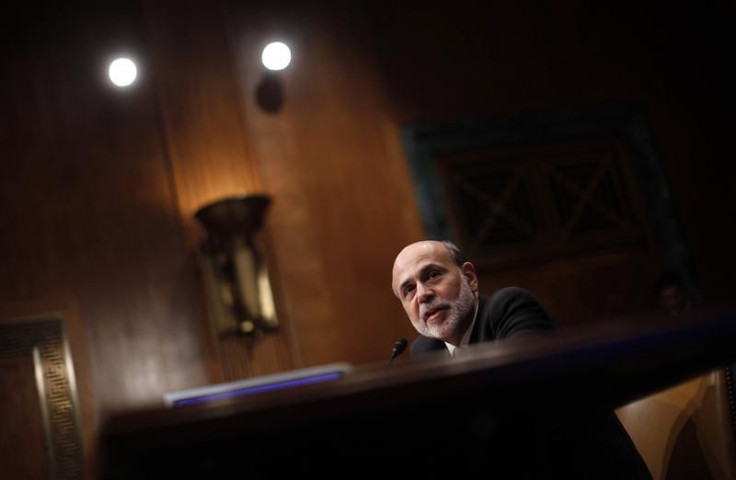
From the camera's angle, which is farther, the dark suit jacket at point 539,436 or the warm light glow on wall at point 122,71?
the warm light glow on wall at point 122,71

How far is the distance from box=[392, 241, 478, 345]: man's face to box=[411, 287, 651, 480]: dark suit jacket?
24 centimetres

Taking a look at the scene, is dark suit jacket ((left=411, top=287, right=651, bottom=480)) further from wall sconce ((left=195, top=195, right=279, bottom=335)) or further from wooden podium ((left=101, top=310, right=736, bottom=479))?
wall sconce ((left=195, top=195, right=279, bottom=335))

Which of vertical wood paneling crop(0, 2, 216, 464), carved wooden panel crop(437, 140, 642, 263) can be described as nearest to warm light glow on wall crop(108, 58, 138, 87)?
vertical wood paneling crop(0, 2, 216, 464)

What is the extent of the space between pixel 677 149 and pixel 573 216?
100cm

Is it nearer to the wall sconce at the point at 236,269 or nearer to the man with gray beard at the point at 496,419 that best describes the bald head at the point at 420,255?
the man with gray beard at the point at 496,419

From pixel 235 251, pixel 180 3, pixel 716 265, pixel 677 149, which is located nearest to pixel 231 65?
pixel 180 3

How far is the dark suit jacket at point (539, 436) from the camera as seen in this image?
3.03ft

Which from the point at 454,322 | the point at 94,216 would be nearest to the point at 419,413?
the point at 454,322

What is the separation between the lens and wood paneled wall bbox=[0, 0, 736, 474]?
4.02m

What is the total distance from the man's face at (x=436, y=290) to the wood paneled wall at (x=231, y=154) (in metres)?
1.66

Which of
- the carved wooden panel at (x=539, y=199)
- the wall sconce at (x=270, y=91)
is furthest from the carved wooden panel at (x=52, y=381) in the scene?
the carved wooden panel at (x=539, y=199)

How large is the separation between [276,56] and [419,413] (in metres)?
3.81

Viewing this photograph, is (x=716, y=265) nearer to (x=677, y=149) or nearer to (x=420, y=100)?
(x=677, y=149)

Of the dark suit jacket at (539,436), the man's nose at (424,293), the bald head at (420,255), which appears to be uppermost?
the bald head at (420,255)
